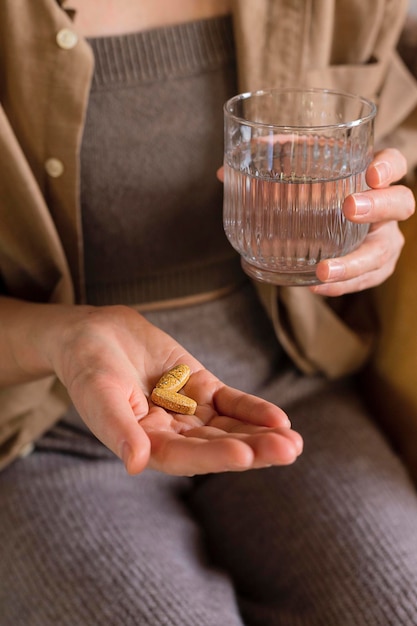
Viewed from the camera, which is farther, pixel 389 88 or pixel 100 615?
pixel 389 88

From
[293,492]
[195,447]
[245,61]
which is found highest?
[245,61]

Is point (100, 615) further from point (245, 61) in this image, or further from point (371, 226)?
point (245, 61)

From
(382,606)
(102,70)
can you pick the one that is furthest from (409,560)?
(102,70)

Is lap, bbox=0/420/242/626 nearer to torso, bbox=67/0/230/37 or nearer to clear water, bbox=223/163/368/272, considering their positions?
clear water, bbox=223/163/368/272

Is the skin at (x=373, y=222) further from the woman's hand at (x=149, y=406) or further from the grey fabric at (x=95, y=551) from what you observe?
the grey fabric at (x=95, y=551)

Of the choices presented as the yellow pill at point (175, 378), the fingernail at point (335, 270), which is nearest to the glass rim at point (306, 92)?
the fingernail at point (335, 270)

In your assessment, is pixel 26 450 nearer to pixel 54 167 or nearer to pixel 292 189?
pixel 54 167

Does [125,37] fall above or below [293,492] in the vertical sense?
above

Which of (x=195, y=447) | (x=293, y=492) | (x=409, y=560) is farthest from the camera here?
(x=293, y=492)

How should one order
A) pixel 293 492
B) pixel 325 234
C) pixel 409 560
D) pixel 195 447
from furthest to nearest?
pixel 293 492 → pixel 409 560 → pixel 325 234 → pixel 195 447
